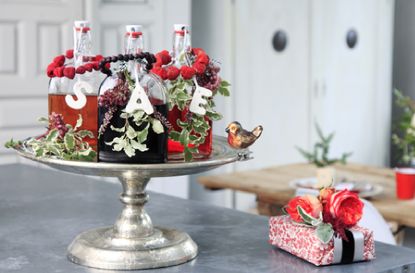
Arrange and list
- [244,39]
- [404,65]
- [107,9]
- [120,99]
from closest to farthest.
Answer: [120,99] → [107,9] → [244,39] → [404,65]

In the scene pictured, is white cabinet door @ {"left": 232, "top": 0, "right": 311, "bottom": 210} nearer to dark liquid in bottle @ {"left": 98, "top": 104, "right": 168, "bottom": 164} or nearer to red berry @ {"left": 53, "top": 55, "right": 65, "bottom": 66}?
red berry @ {"left": 53, "top": 55, "right": 65, "bottom": 66}

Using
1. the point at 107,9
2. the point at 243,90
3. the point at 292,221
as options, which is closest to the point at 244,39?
the point at 243,90

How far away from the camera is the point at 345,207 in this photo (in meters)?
1.64

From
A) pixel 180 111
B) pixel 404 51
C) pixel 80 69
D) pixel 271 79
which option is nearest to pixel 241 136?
pixel 180 111

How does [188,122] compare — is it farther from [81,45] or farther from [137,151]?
[81,45]

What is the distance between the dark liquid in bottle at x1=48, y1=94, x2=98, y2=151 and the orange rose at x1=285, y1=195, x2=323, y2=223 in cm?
42

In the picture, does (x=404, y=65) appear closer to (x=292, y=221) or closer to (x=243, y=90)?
(x=243, y=90)

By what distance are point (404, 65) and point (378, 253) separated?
5661 mm

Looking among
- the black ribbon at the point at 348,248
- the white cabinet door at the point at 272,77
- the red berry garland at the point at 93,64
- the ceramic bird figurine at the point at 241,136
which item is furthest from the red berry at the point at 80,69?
the white cabinet door at the point at 272,77

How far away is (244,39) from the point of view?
570 cm

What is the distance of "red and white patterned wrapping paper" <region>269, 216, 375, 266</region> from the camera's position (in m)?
1.61

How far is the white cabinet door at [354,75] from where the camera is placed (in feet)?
20.8

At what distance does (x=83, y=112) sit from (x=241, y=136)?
0.33 meters

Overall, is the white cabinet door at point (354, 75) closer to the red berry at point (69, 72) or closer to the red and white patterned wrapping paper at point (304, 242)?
the red and white patterned wrapping paper at point (304, 242)
